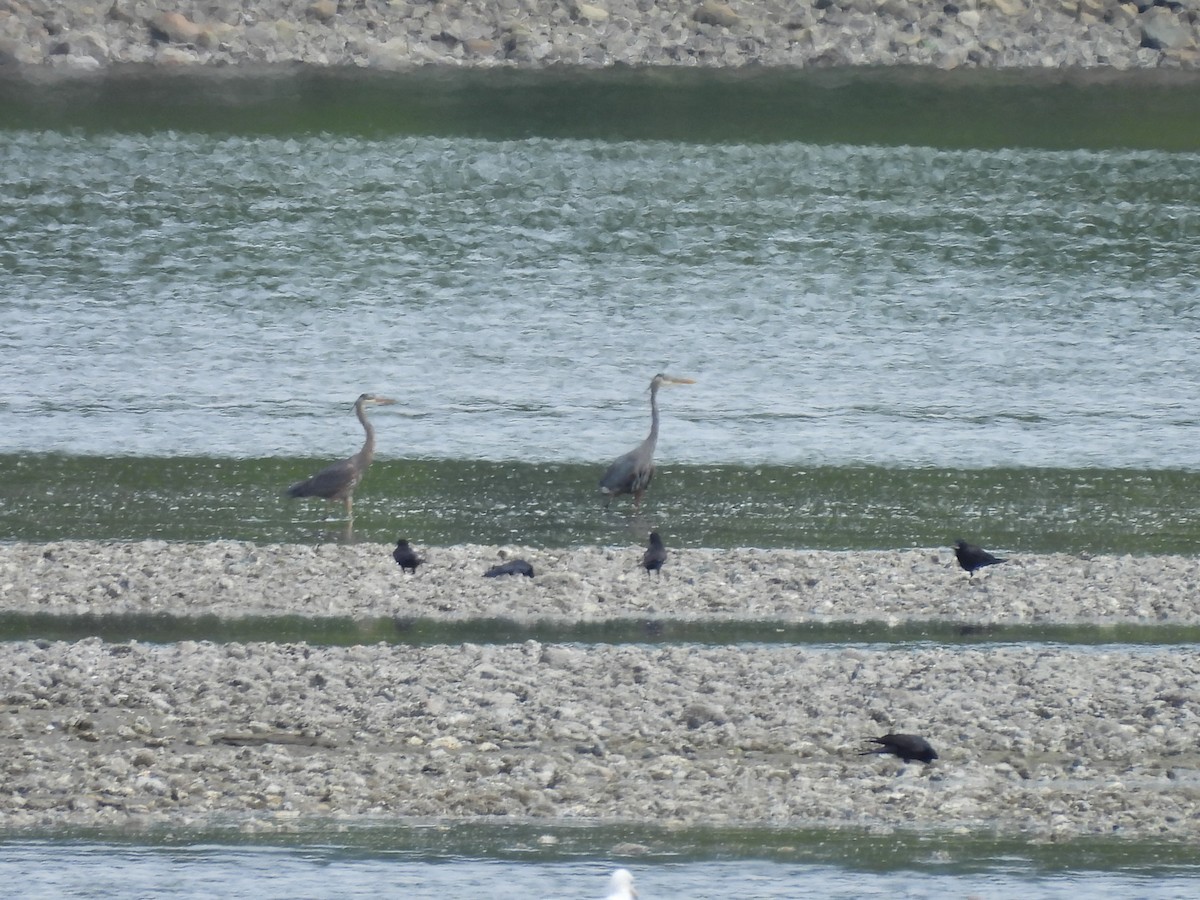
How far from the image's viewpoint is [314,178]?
52.6 m

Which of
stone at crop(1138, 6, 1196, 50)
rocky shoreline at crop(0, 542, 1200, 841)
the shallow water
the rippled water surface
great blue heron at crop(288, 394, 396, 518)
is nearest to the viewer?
the shallow water

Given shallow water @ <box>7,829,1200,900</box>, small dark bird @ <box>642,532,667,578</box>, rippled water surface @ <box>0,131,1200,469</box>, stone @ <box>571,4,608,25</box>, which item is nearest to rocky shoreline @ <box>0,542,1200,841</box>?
small dark bird @ <box>642,532,667,578</box>

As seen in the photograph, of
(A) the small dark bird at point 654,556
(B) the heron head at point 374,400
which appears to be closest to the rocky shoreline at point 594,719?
(A) the small dark bird at point 654,556

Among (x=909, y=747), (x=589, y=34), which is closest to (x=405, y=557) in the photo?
(x=909, y=747)

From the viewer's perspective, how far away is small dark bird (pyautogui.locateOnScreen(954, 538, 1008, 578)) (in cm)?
2080

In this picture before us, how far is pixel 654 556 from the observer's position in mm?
20906

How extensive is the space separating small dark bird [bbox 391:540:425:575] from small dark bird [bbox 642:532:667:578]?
7.40ft

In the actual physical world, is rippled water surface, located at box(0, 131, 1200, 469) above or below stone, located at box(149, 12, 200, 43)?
below

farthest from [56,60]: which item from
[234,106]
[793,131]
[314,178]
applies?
[793,131]

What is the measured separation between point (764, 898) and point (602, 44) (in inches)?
Answer: 2129

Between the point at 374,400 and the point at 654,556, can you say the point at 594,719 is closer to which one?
the point at 654,556

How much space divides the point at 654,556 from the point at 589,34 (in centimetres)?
4693

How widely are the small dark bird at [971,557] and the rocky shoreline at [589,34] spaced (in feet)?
150

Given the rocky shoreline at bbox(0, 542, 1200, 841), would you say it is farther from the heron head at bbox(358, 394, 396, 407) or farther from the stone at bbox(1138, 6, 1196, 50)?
the stone at bbox(1138, 6, 1196, 50)
